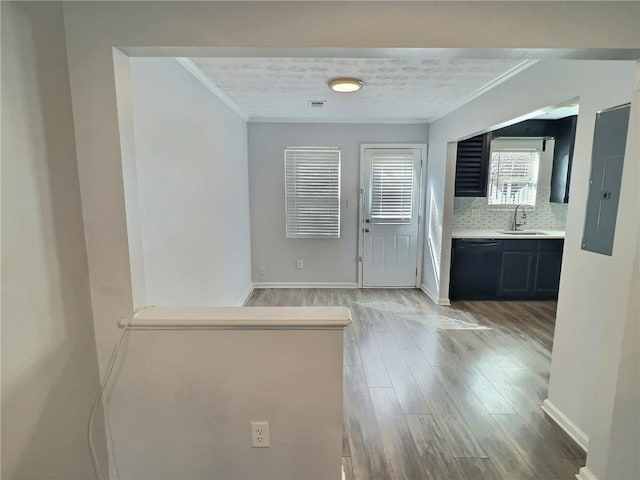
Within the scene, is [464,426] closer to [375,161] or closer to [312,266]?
[312,266]

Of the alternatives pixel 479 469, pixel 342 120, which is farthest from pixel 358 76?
pixel 479 469

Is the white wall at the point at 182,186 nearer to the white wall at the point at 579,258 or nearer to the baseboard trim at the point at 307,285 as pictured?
the baseboard trim at the point at 307,285

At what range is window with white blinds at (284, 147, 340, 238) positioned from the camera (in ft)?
14.8

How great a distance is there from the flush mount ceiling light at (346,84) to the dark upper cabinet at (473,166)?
80.7 inches

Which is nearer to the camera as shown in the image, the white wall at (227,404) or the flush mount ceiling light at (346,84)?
the white wall at (227,404)

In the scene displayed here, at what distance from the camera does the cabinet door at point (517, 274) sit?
4.03 m

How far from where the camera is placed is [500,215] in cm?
463

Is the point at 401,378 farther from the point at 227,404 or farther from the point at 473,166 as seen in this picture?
the point at 473,166

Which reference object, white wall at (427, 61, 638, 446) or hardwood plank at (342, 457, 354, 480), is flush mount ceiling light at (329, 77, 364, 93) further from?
hardwood plank at (342, 457, 354, 480)

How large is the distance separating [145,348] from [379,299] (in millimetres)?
3341

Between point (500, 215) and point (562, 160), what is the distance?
101cm

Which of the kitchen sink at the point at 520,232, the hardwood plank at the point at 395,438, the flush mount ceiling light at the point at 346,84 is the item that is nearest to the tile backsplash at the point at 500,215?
the kitchen sink at the point at 520,232

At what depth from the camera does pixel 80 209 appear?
4.36 ft

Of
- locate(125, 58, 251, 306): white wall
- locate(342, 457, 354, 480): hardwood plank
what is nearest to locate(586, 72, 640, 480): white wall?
locate(342, 457, 354, 480): hardwood plank
